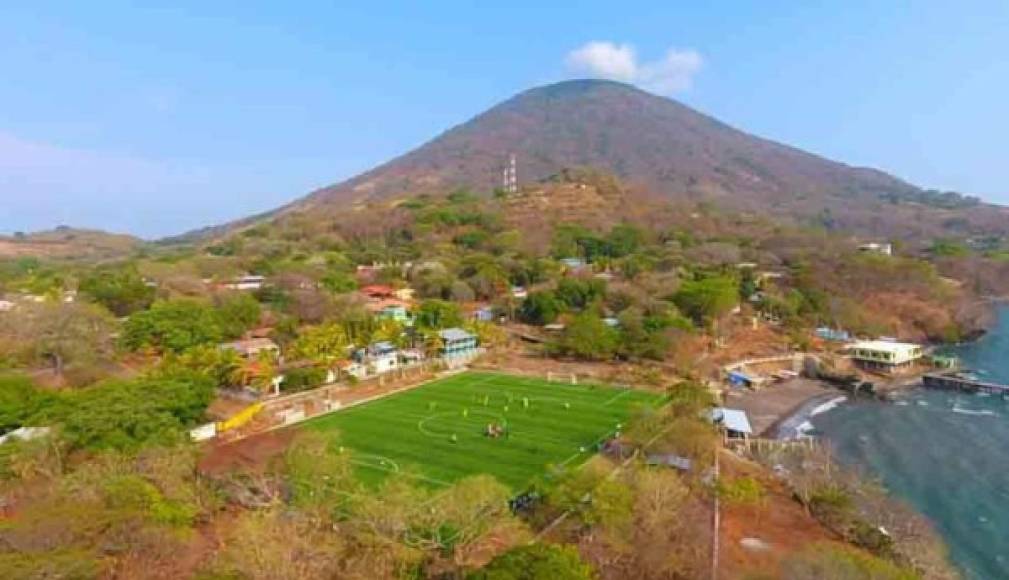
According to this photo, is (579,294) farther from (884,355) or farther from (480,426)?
(480,426)

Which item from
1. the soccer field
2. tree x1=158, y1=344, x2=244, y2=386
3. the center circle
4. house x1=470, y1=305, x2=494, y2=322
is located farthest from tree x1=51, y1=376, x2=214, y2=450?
house x1=470, y1=305, x2=494, y2=322

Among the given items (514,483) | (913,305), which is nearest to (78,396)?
(514,483)

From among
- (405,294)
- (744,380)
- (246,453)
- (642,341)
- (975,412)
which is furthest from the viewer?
(405,294)

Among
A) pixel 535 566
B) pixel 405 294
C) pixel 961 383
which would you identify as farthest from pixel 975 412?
pixel 405 294

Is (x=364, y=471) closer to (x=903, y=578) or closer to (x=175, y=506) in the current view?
(x=175, y=506)

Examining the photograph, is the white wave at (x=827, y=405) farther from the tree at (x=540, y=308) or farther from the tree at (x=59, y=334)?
the tree at (x=59, y=334)

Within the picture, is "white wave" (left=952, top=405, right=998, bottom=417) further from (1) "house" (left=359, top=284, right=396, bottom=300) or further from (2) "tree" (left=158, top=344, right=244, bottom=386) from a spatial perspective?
(1) "house" (left=359, top=284, right=396, bottom=300)
